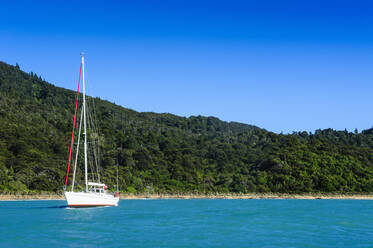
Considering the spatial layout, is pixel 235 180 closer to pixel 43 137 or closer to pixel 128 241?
pixel 43 137

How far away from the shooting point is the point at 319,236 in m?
38.3

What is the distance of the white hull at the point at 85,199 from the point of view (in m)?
52.3

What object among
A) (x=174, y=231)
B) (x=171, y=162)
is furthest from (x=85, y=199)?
(x=171, y=162)

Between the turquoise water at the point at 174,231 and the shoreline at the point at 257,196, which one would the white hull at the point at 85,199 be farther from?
the shoreline at the point at 257,196

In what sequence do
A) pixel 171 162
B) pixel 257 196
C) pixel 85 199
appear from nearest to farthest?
pixel 85 199 → pixel 257 196 → pixel 171 162

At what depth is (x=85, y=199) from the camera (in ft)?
176

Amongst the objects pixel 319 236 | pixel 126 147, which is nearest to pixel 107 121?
pixel 126 147

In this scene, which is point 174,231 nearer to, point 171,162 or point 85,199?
point 85,199

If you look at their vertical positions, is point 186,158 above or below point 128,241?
above

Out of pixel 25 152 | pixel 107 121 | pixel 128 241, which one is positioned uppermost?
pixel 107 121

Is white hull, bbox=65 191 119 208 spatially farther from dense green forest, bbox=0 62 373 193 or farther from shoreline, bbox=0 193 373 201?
shoreline, bbox=0 193 373 201

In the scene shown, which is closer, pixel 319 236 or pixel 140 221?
pixel 319 236

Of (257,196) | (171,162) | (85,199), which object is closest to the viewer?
(85,199)

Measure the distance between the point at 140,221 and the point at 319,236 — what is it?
17827 millimetres
